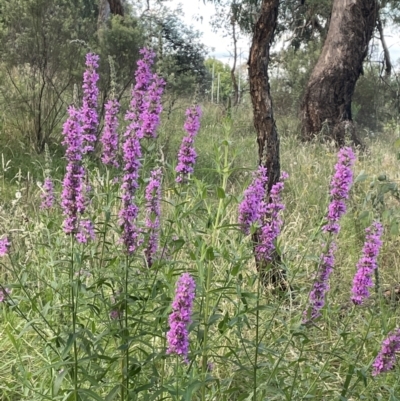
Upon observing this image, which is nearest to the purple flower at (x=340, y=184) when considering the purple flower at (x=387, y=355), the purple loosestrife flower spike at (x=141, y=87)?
the purple flower at (x=387, y=355)

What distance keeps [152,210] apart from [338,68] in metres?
7.86

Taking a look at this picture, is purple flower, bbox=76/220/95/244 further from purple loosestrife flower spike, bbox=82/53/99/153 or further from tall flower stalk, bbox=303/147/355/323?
tall flower stalk, bbox=303/147/355/323

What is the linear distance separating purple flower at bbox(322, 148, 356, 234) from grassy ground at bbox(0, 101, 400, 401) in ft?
0.39

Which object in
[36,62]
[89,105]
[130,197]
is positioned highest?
[36,62]

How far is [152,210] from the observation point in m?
1.95

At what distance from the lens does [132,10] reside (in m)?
22.5

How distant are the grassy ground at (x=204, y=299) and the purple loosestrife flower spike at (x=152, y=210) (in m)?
0.06

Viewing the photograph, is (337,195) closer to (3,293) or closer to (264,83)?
(3,293)

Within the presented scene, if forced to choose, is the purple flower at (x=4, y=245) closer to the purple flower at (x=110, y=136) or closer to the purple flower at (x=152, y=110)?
the purple flower at (x=110, y=136)

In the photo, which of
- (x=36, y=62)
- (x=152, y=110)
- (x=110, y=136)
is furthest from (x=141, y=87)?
(x=36, y=62)

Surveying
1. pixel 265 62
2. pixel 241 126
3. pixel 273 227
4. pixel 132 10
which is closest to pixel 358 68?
pixel 241 126

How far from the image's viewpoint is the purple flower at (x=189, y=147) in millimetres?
1822

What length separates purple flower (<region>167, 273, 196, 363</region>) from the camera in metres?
1.46

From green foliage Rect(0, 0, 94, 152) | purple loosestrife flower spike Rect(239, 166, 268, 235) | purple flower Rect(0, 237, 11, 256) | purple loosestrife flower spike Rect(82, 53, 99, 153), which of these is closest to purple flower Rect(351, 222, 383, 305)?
purple loosestrife flower spike Rect(239, 166, 268, 235)
